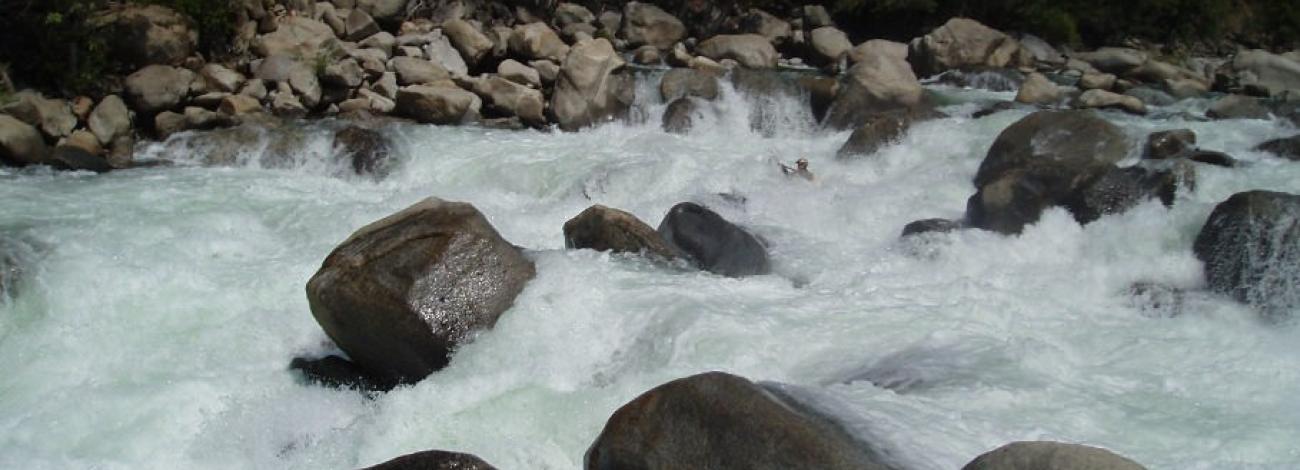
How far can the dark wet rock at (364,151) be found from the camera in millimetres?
14352

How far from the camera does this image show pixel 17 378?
827 centimetres

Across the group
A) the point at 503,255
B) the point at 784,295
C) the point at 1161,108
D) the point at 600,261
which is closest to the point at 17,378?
the point at 503,255

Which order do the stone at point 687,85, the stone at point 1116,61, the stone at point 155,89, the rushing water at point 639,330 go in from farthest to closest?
the stone at point 1116,61
the stone at point 687,85
the stone at point 155,89
the rushing water at point 639,330

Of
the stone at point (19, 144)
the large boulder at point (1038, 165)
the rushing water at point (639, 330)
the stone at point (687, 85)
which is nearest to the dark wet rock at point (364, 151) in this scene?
the rushing water at point (639, 330)

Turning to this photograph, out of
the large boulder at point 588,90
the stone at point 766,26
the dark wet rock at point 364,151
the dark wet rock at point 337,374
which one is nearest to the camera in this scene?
the dark wet rock at point 337,374

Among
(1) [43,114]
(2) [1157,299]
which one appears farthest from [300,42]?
(2) [1157,299]

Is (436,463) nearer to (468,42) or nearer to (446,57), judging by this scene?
(446,57)

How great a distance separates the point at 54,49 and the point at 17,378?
944cm

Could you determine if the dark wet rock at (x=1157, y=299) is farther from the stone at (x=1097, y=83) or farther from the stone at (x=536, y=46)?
the stone at (x=536, y=46)

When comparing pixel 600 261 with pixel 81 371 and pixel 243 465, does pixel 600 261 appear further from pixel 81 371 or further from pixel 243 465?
pixel 81 371

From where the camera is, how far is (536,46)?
63.9 ft

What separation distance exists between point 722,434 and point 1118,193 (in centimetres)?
771

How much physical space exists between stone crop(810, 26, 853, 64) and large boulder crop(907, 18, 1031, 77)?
179cm

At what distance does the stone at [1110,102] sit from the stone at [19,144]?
14657mm
